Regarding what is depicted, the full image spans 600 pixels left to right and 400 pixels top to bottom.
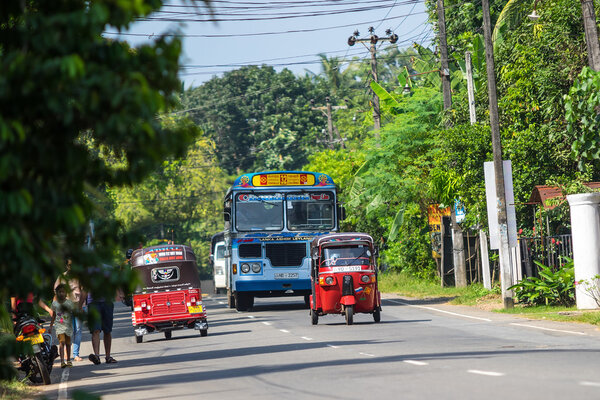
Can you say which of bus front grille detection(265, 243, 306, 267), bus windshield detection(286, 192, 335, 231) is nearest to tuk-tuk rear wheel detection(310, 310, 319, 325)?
bus front grille detection(265, 243, 306, 267)

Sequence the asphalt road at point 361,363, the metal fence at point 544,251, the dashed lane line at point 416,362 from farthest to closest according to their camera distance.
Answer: the metal fence at point 544,251 → the dashed lane line at point 416,362 → the asphalt road at point 361,363

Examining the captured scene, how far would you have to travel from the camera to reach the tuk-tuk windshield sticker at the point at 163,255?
77.6 feet

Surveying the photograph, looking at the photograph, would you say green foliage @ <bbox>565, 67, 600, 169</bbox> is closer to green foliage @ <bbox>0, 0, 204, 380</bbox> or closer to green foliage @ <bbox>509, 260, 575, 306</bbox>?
green foliage @ <bbox>509, 260, 575, 306</bbox>

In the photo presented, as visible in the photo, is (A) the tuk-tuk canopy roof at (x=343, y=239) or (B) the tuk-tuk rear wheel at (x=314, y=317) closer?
(B) the tuk-tuk rear wheel at (x=314, y=317)

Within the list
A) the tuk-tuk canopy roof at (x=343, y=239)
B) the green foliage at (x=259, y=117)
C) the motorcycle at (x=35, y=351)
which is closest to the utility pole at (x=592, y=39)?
the tuk-tuk canopy roof at (x=343, y=239)

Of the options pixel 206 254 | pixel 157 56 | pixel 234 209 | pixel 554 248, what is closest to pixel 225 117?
pixel 206 254

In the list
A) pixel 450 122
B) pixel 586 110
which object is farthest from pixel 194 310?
pixel 450 122

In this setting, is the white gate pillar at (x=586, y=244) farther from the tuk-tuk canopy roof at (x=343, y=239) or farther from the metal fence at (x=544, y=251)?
the tuk-tuk canopy roof at (x=343, y=239)

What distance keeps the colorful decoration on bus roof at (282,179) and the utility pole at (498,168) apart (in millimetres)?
6090

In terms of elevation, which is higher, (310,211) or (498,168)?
(498,168)

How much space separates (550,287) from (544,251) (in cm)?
247

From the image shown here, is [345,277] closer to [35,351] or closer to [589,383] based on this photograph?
[35,351]

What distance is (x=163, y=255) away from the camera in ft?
77.8

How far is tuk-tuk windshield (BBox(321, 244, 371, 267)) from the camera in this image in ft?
79.6
